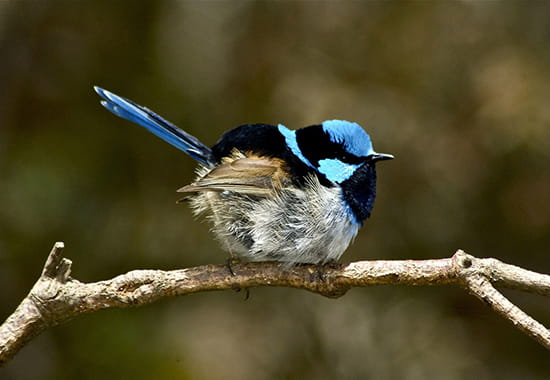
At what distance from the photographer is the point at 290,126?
191 inches

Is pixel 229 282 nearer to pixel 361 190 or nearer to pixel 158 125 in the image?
pixel 361 190

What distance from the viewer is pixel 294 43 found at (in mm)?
5195

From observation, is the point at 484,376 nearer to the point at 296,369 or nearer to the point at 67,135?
the point at 296,369

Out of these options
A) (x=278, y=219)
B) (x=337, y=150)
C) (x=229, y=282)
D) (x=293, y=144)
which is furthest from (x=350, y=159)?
(x=229, y=282)

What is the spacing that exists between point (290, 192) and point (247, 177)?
214 millimetres

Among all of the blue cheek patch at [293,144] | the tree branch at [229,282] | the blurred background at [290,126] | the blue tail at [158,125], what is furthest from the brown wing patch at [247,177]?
the blurred background at [290,126]

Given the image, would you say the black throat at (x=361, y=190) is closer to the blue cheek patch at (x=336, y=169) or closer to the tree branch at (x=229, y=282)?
the blue cheek patch at (x=336, y=169)

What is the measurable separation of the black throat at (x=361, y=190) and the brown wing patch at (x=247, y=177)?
30 centimetres

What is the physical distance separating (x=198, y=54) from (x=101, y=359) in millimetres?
2413

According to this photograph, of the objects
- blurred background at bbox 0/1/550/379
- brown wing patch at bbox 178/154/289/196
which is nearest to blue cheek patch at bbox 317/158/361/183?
brown wing patch at bbox 178/154/289/196

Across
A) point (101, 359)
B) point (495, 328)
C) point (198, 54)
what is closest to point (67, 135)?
point (198, 54)

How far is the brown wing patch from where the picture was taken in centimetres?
300

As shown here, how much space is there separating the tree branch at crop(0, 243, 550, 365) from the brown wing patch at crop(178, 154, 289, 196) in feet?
1.37

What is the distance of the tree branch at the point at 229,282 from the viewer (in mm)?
2307
